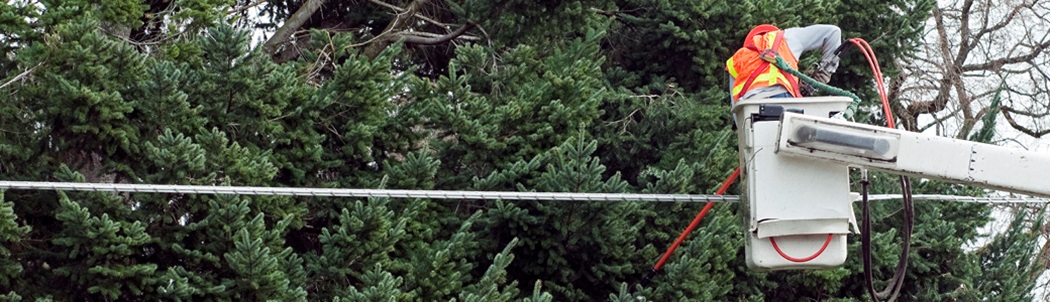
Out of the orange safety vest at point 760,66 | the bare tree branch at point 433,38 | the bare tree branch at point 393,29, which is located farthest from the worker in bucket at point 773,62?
the bare tree branch at point 393,29

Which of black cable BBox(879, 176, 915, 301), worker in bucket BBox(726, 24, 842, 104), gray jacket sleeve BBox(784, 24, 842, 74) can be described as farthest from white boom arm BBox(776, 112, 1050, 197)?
gray jacket sleeve BBox(784, 24, 842, 74)

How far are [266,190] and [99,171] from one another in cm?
310

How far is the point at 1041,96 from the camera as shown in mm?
18109

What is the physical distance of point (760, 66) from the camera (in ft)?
27.6

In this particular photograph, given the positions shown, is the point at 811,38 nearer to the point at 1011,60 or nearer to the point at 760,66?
the point at 760,66

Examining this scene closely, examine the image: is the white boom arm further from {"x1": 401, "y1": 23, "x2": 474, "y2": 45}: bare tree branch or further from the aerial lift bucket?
{"x1": 401, "y1": 23, "x2": 474, "y2": 45}: bare tree branch

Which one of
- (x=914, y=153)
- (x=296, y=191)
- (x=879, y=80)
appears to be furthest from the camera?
(x=879, y=80)

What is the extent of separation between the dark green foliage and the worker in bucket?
1.78 m

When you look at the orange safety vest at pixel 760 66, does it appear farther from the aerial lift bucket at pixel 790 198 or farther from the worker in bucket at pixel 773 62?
the aerial lift bucket at pixel 790 198

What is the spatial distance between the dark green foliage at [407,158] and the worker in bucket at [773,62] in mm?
1778

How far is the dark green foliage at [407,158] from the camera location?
954 centimetres

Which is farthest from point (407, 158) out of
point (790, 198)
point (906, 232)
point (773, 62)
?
point (790, 198)

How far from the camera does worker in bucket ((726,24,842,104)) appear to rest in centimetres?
836

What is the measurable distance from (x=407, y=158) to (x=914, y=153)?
14.6 feet
